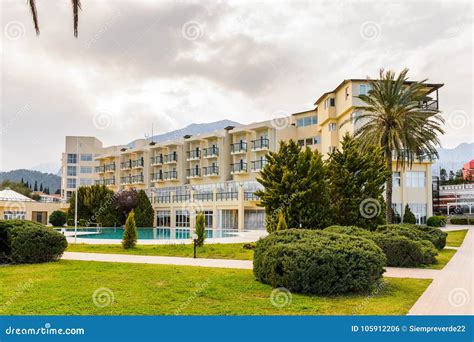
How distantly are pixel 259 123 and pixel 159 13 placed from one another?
32151 millimetres

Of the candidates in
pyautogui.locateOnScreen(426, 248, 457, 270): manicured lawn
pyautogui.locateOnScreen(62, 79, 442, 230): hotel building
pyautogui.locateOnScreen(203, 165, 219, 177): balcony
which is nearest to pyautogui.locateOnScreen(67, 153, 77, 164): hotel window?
pyautogui.locateOnScreen(62, 79, 442, 230): hotel building

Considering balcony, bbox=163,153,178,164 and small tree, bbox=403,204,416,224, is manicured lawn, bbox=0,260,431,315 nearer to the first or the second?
small tree, bbox=403,204,416,224

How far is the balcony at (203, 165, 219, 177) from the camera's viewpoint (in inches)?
2036

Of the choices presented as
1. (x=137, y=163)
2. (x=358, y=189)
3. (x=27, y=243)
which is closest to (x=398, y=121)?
(x=358, y=189)

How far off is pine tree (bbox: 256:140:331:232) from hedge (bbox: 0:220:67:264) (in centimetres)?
1025

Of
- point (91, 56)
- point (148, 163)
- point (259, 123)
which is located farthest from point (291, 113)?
point (91, 56)

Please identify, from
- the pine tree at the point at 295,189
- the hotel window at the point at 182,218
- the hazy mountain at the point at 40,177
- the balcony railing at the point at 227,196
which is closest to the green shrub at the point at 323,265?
the pine tree at the point at 295,189

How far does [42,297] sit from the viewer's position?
8.98 meters

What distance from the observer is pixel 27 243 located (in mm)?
14461

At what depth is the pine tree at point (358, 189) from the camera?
23.0m

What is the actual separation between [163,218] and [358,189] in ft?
116

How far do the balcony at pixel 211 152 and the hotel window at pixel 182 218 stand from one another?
737 cm

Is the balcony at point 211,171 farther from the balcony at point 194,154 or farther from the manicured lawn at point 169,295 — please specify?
the manicured lawn at point 169,295
